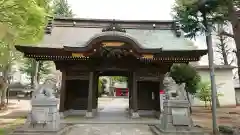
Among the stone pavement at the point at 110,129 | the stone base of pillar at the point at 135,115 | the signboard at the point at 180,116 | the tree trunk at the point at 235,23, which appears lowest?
the stone pavement at the point at 110,129

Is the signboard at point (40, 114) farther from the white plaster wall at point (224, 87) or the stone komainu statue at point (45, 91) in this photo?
the white plaster wall at point (224, 87)

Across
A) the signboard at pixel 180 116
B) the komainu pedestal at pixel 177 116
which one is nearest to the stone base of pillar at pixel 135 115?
the komainu pedestal at pixel 177 116

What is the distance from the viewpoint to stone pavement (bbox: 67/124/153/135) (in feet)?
29.2

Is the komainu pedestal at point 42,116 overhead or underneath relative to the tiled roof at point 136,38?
underneath

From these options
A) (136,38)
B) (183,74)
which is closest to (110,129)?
(136,38)

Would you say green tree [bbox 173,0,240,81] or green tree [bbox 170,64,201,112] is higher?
green tree [bbox 173,0,240,81]

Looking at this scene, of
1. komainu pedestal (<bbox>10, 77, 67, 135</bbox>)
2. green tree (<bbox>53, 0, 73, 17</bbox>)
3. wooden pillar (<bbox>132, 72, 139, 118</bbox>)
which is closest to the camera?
komainu pedestal (<bbox>10, 77, 67, 135</bbox>)

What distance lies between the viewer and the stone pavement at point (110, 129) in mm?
8914

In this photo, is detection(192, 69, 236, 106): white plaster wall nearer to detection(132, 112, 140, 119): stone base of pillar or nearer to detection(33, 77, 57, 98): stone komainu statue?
detection(132, 112, 140, 119): stone base of pillar

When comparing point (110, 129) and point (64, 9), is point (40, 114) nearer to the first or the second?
point (110, 129)

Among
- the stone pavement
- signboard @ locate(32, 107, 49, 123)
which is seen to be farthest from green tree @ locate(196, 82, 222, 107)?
signboard @ locate(32, 107, 49, 123)

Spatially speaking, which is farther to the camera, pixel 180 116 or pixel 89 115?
pixel 89 115

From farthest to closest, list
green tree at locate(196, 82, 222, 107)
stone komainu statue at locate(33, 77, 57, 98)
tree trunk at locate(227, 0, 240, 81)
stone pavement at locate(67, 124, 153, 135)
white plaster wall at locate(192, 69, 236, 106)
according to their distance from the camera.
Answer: white plaster wall at locate(192, 69, 236, 106) < green tree at locate(196, 82, 222, 107) < stone pavement at locate(67, 124, 153, 135) < stone komainu statue at locate(33, 77, 57, 98) < tree trunk at locate(227, 0, 240, 81)

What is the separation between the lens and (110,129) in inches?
381
